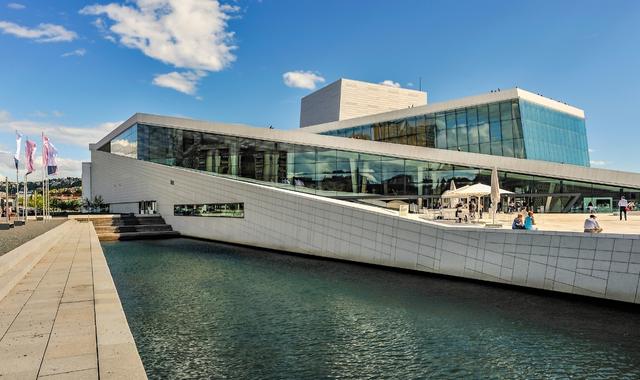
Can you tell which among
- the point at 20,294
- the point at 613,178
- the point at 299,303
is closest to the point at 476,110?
the point at 613,178

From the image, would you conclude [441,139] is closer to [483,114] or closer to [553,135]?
[483,114]

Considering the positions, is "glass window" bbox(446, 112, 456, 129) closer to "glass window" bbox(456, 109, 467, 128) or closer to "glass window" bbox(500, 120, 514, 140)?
"glass window" bbox(456, 109, 467, 128)

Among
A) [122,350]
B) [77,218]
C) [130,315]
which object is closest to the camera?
[122,350]

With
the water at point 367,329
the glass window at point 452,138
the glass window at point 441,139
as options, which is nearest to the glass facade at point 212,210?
the water at point 367,329

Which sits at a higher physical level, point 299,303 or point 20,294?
point 20,294

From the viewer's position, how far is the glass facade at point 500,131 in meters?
31.3

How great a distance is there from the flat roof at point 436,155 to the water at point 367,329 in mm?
12482

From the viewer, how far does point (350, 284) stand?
16.3 metres

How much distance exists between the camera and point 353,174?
2961cm

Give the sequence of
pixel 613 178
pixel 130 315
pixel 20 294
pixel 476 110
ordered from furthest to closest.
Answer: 1. pixel 476 110
2. pixel 613 178
3. pixel 130 315
4. pixel 20 294

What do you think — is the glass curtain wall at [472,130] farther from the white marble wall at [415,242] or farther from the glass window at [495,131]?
the white marble wall at [415,242]

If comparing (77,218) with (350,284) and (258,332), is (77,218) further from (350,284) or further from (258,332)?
(258,332)

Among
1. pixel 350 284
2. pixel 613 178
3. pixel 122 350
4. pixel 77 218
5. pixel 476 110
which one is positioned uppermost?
pixel 476 110

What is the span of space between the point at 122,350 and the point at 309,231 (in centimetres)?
1784
